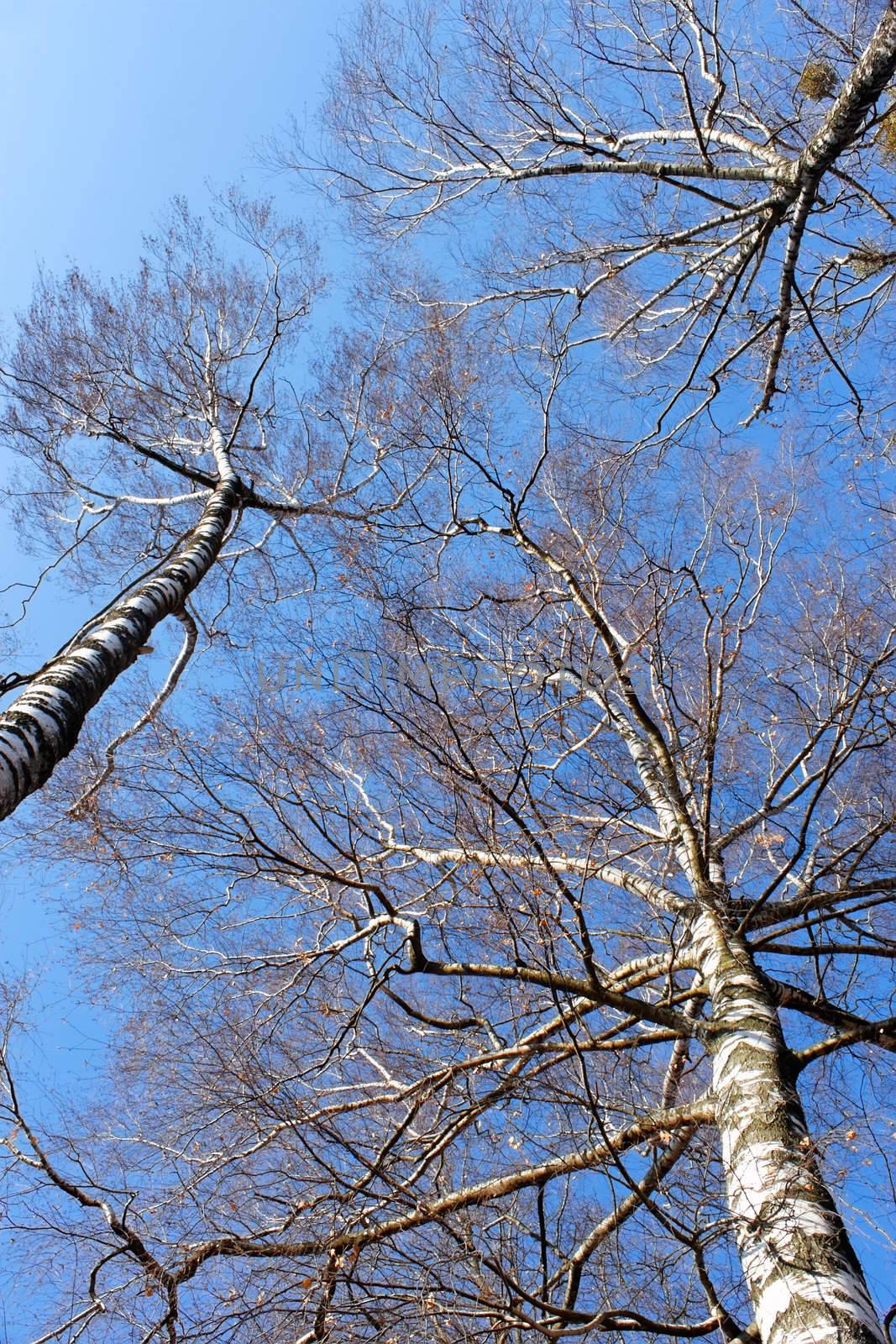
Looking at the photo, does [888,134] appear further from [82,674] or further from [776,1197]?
[776,1197]

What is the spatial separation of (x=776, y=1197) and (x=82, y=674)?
3369 mm

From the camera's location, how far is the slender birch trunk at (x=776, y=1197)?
2137 mm

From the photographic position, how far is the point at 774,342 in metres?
5.73

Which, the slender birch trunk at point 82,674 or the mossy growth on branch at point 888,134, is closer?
the slender birch trunk at point 82,674

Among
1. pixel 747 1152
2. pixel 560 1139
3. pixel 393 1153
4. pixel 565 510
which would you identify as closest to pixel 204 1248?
pixel 393 1153

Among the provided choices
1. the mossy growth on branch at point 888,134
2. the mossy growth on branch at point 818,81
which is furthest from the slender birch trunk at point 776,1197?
the mossy growth on branch at point 818,81

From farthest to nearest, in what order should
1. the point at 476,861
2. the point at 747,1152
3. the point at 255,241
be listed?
the point at 255,241 → the point at 476,861 → the point at 747,1152

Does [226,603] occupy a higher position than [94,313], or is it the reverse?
[94,313]

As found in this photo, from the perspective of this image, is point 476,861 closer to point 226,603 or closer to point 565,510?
point 565,510

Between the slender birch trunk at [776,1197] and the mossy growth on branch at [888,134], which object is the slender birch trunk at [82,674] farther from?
the mossy growth on branch at [888,134]

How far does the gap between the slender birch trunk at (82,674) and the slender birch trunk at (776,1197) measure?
9.11 feet

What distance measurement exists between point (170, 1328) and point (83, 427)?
6.12 metres

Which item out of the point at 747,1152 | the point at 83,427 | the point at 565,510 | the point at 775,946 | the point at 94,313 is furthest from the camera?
the point at 94,313

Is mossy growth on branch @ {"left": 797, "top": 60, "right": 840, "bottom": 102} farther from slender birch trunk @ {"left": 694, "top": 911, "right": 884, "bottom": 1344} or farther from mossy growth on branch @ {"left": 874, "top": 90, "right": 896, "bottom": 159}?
slender birch trunk @ {"left": 694, "top": 911, "right": 884, "bottom": 1344}
